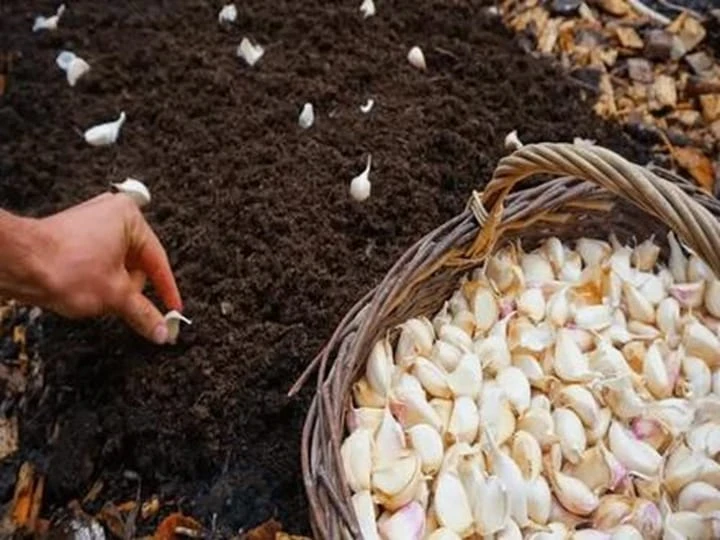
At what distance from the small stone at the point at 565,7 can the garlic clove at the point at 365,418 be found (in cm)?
101

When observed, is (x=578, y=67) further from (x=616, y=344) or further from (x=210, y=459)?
(x=210, y=459)

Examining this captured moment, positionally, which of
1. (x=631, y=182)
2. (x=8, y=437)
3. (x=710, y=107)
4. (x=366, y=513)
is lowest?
(x=8, y=437)

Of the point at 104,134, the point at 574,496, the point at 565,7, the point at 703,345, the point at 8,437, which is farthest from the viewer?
the point at 565,7

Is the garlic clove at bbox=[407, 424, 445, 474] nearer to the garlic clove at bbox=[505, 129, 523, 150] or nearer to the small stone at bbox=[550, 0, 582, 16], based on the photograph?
the garlic clove at bbox=[505, 129, 523, 150]

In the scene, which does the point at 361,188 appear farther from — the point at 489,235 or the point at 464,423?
the point at 464,423

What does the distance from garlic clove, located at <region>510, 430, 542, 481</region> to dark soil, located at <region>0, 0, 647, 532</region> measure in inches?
11.1

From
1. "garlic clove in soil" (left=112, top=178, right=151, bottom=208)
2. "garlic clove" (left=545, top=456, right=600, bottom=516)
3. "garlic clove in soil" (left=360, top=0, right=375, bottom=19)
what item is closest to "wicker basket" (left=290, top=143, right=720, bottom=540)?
"garlic clove" (left=545, top=456, right=600, bottom=516)

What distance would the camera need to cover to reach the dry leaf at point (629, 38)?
6.33 ft

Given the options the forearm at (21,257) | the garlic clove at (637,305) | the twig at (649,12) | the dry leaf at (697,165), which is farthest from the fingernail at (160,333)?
the twig at (649,12)

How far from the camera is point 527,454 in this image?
1.18m

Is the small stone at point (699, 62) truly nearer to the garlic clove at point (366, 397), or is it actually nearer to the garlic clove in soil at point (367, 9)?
the garlic clove in soil at point (367, 9)

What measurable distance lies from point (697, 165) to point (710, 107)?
0.44ft

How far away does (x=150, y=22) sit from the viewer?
1.99 meters

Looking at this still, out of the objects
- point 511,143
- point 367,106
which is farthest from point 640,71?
point 367,106
